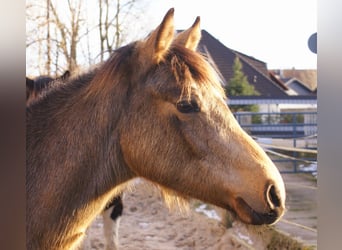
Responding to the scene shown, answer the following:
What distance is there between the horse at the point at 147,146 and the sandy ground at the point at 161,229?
36 cm

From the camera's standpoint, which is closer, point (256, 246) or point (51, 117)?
point (51, 117)

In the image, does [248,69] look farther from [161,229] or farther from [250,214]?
[161,229]

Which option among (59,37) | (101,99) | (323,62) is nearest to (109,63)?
(101,99)

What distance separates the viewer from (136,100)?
4.99 ft

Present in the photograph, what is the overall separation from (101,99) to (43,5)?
0.76 meters

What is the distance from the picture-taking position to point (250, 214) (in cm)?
141

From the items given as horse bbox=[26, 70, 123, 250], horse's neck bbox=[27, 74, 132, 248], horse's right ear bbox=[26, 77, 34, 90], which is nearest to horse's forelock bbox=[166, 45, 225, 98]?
horse's neck bbox=[27, 74, 132, 248]

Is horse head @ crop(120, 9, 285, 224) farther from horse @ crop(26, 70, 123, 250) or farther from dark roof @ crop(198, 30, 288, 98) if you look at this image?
horse @ crop(26, 70, 123, 250)

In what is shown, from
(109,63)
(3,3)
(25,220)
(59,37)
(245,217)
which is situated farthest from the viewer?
(59,37)

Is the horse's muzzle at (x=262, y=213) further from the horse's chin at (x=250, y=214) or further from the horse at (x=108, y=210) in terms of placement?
the horse at (x=108, y=210)

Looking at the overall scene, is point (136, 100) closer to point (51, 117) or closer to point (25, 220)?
point (51, 117)

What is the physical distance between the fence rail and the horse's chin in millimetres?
491

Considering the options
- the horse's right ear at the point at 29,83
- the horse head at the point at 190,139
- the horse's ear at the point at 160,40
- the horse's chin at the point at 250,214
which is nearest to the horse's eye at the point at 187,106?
the horse head at the point at 190,139

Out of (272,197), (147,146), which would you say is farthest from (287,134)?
(147,146)
